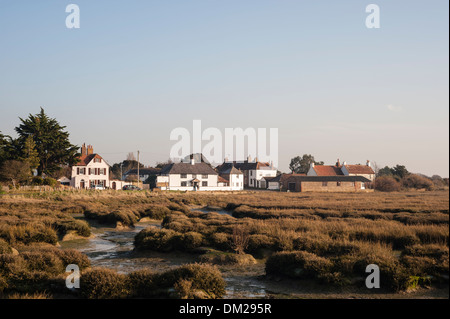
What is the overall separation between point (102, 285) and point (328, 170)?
9758cm

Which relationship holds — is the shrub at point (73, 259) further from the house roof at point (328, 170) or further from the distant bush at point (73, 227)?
the house roof at point (328, 170)

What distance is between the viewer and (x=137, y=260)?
18297mm

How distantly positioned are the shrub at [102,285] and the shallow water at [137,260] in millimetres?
3079

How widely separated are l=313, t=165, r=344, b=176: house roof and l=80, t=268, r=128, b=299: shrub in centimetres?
9336

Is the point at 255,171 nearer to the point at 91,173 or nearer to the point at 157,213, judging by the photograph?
the point at 91,173

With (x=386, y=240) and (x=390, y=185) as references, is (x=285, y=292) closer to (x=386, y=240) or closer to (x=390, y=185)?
(x=386, y=240)

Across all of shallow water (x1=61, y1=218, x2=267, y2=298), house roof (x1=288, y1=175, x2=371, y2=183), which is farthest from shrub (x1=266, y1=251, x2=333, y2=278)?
house roof (x1=288, y1=175, x2=371, y2=183)

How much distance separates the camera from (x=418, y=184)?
29844 mm

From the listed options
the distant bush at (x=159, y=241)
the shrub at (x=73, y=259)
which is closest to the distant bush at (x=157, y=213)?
the distant bush at (x=159, y=241)

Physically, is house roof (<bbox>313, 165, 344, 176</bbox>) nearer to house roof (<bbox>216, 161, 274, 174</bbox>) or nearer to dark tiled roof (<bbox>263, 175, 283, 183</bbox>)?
dark tiled roof (<bbox>263, 175, 283, 183</bbox>)

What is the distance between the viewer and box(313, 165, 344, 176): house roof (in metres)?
103

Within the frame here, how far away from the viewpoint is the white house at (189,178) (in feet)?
275

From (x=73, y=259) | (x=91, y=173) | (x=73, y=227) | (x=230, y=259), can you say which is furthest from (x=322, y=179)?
(x=73, y=259)
